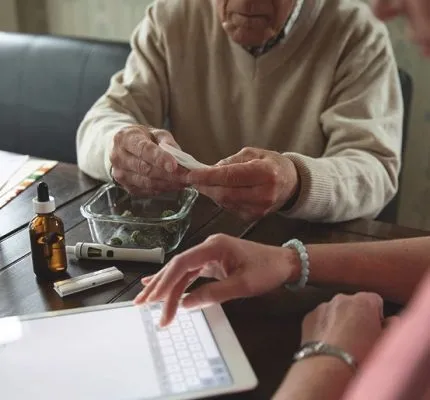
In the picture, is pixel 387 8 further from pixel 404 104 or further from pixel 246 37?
pixel 404 104

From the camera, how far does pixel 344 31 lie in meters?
1.50

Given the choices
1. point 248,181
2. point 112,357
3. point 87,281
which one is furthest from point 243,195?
point 112,357

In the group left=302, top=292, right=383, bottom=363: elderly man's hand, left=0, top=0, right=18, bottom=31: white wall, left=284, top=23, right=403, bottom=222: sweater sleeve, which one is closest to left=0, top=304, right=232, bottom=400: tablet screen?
left=302, top=292, right=383, bottom=363: elderly man's hand

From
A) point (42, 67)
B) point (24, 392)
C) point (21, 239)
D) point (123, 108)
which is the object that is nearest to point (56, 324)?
point (24, 392)

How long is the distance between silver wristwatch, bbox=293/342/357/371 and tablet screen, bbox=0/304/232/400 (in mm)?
92

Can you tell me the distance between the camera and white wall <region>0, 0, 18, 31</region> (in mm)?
2621

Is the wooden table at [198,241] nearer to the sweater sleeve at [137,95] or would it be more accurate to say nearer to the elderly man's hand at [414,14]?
the sweater sleeve at [137,95]

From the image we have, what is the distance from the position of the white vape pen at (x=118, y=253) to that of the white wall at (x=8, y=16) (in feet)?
6.10

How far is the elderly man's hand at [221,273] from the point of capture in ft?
2.86

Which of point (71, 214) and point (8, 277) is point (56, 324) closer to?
point (8, 277)

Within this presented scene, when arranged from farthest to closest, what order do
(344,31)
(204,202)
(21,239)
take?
(344,31), (204,202), (21,239)

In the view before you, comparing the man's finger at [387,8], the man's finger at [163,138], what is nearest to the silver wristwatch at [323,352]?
the man's finger at [387,8]

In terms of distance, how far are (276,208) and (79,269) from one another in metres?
0.37

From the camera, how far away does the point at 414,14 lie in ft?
1.30
